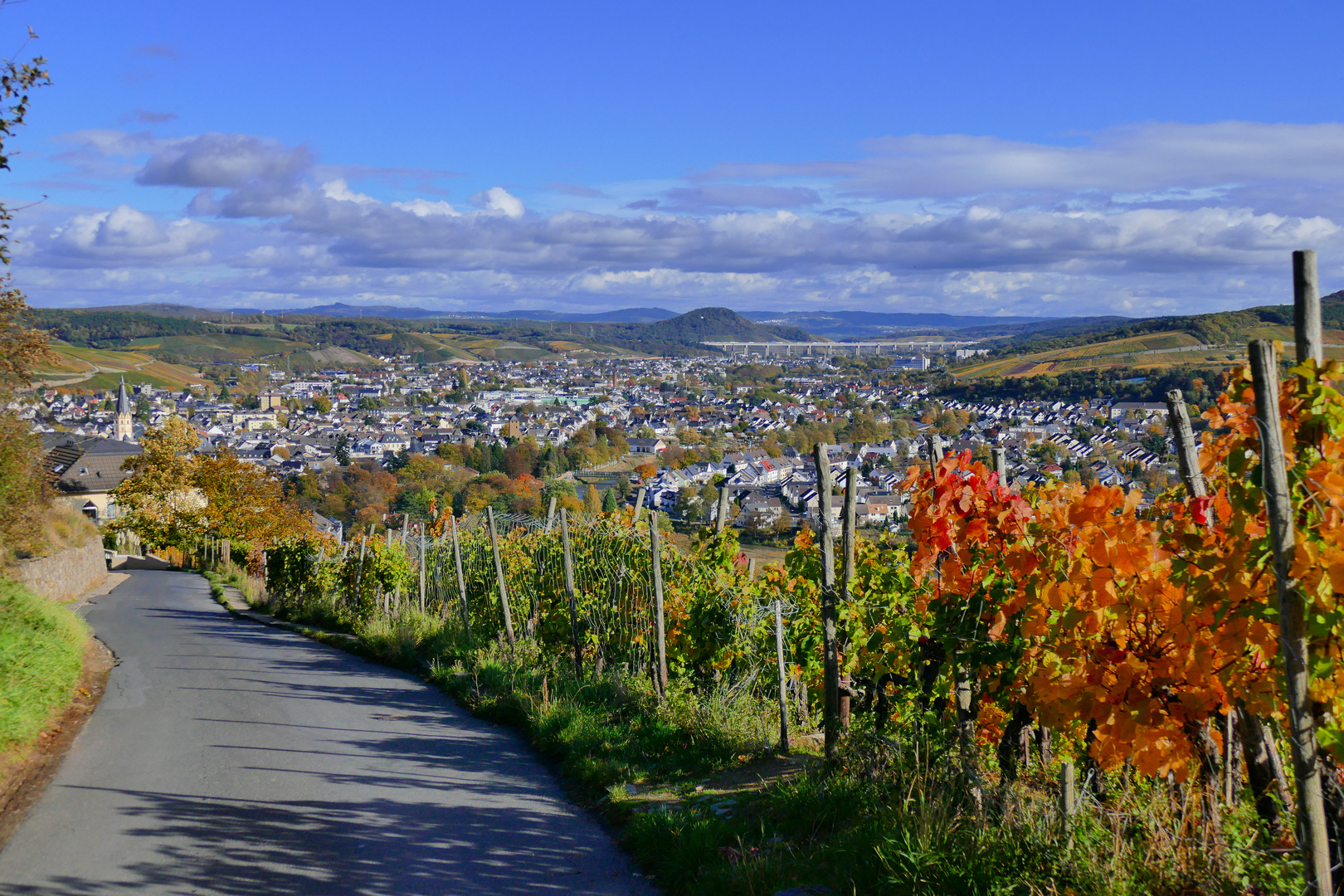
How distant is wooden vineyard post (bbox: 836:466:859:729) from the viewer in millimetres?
5430

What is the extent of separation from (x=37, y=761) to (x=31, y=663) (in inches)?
75.5

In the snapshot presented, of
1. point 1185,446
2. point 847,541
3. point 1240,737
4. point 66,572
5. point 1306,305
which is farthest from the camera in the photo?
point 66,572

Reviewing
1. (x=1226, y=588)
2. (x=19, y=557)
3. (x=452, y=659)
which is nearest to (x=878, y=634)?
(x=1226, y=588)

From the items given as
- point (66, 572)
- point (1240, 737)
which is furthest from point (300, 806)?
point (66, 572)

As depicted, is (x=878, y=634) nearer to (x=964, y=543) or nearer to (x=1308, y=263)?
(x=964, y=543)

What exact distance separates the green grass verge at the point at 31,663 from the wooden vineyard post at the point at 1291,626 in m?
7.92

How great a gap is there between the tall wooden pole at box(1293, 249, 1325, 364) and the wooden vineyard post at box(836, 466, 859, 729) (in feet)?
9.76

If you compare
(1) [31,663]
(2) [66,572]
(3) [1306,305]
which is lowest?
(2) [66,572]

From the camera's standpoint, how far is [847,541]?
5480 mm

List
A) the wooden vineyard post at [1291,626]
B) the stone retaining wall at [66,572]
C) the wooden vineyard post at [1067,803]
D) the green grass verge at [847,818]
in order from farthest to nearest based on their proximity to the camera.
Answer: the stone retaining wall at [66,572] → the wooden vineyard post at [1067,803] → the green grass verge at [847,818] → the wooden vineyard post at [1291,626]

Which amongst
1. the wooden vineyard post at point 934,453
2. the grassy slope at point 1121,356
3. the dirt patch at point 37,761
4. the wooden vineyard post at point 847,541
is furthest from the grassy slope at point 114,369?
the wooden vineyard post at point 934,453

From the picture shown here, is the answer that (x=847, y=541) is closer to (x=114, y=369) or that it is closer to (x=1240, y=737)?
(x=1240, y=737)

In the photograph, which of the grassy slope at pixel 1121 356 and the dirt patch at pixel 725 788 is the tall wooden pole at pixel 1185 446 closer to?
the dirt patch at pixel 725 788

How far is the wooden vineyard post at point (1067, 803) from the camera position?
343 centimetres
